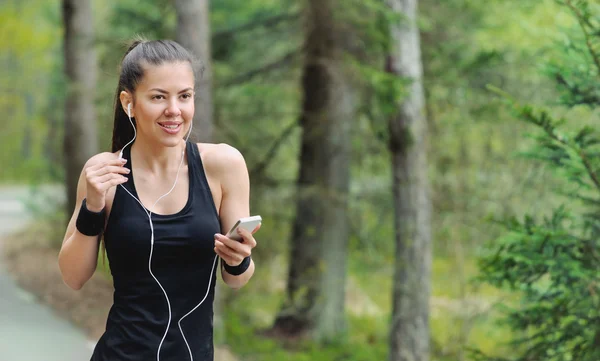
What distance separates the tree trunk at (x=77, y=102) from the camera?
1335cm

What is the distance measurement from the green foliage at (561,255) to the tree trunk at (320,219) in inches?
270

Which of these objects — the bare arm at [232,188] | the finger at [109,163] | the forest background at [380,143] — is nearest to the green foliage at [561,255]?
the bare arm at [232,188]

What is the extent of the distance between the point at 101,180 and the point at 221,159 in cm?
43

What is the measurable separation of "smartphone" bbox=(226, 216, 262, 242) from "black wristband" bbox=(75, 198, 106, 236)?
42cm

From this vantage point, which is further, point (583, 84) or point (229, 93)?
point (229, 93)

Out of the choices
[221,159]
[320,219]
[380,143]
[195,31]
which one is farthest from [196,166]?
[320,219]

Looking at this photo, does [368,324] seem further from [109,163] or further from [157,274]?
[109,163]

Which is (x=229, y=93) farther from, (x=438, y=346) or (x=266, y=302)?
(x=438, y=346)

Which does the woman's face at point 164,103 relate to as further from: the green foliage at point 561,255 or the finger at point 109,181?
the green foliage at point 561,255

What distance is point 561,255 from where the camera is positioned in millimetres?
4582

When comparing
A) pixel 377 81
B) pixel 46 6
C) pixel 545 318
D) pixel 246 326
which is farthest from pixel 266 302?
pixel 46 6

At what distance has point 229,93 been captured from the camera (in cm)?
1305

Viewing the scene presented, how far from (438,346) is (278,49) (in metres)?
8.59

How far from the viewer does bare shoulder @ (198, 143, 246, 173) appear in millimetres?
2643
